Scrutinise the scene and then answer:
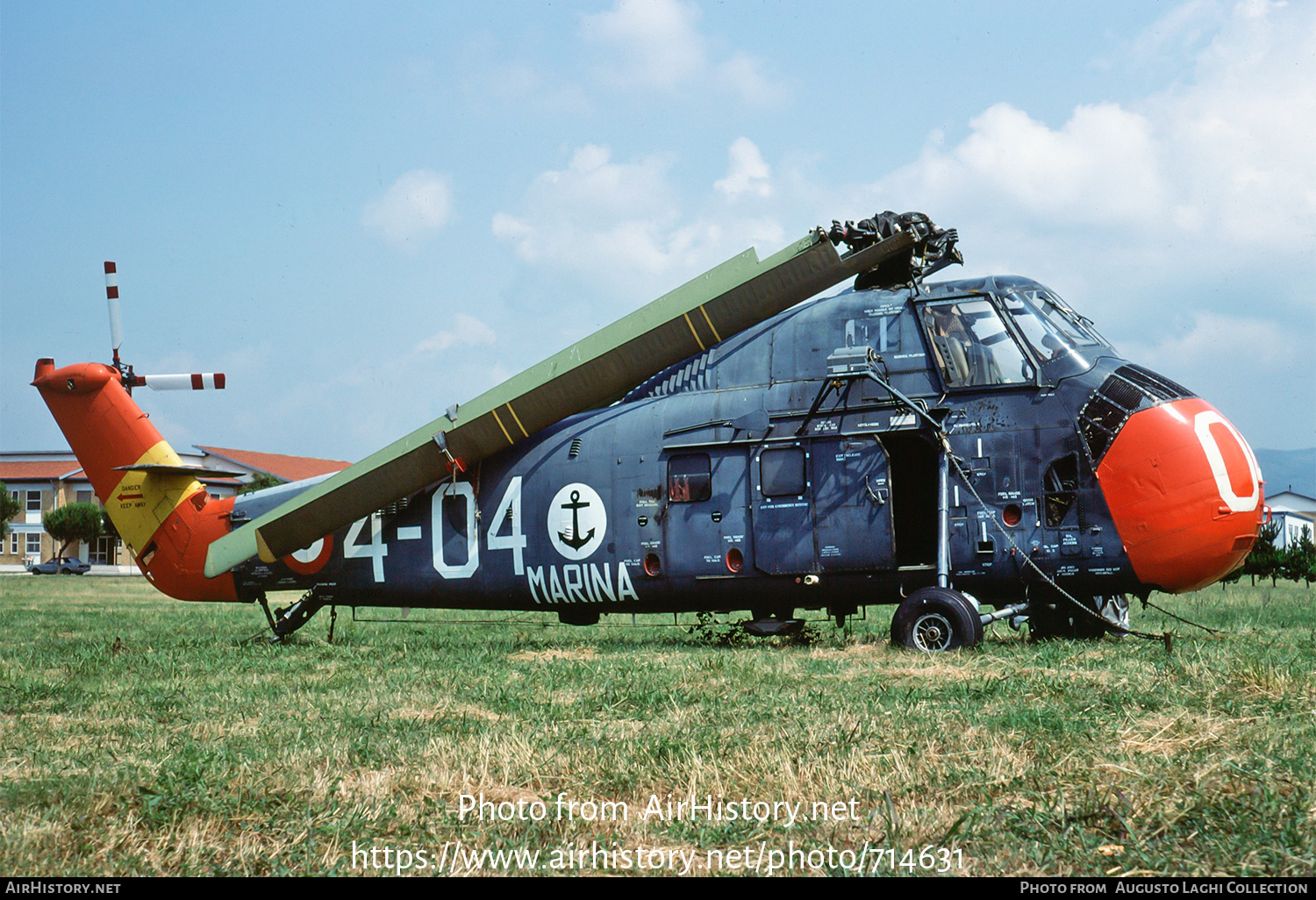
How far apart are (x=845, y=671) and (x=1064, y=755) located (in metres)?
4.46

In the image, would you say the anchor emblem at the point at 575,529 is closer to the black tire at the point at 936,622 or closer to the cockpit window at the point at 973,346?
the black tire at the point at 936,622

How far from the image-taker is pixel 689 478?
44.2 ft

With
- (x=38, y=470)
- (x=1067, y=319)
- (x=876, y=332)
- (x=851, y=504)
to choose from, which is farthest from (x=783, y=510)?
(x=38, y=470)

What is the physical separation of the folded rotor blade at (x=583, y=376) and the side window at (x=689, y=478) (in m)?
1.23

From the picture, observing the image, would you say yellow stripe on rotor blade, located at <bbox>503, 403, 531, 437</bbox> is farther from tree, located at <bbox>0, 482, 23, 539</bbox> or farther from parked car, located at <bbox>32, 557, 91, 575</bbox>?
tree, located at <bbox>0, 482, 23, 539</bbox>

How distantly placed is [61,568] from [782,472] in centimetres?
7751

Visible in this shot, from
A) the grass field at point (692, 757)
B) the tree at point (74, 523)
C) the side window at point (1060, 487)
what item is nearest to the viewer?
the grass field at point (692, 757)

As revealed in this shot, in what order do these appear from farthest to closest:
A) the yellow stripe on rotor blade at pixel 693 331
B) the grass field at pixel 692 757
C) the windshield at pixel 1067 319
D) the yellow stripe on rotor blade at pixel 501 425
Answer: the yellow stripe on rotor blade at pixel 501 425, the yellow stripe on rotor blade at pixel 693 331, the windshield at pixel 1067 319, the grass field at pixel 692 757

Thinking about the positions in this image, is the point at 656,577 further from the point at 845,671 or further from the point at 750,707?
the point at 750,707

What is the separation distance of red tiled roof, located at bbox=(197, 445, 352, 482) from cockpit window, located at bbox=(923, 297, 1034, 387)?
7856 centimetres

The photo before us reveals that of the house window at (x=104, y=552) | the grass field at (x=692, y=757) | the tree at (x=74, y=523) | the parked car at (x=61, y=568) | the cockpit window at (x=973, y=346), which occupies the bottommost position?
the parked car at (x=61, y=568)

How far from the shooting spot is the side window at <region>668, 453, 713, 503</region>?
13398mm

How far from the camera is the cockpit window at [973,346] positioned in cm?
1230

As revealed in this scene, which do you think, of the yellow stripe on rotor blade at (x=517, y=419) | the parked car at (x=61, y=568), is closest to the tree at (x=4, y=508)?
the parked car at (x=61, y=568)
